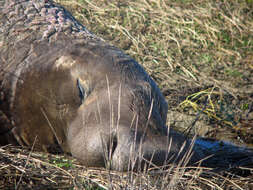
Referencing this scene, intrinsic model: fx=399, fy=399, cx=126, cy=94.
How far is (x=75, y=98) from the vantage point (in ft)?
11.0

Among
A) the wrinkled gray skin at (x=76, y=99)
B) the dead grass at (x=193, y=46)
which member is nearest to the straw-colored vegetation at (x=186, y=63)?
the dead grass at (x=193, y=46)

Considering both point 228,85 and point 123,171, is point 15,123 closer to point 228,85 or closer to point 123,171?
point 123,171

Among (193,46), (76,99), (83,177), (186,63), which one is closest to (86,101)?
(76,99)

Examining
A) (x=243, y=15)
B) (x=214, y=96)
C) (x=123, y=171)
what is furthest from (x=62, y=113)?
(x=243, y=15)

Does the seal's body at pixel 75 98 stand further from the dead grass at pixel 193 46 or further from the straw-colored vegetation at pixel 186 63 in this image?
the dead grass at pixel 193 46

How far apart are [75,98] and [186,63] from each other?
3.34m

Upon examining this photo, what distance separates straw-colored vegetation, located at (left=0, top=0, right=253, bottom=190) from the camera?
3070mm

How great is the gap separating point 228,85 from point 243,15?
2.42 m

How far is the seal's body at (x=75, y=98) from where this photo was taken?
3.00 meters

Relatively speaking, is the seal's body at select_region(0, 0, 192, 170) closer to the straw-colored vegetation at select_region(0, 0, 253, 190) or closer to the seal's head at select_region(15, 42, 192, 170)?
the seal's head at select_region(15, 42, 192, 170)

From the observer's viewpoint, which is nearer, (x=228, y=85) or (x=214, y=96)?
(x=214, y=96)

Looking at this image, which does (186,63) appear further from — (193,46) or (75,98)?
(75,98)

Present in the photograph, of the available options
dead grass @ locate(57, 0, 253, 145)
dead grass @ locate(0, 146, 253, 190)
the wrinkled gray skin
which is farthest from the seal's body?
dead grass @ locate(57, 0, 253, 145)

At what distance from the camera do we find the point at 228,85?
234 inches
